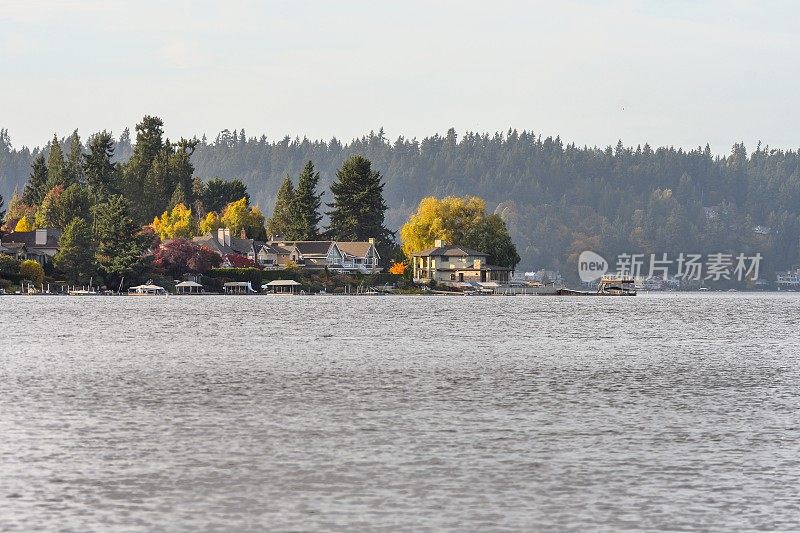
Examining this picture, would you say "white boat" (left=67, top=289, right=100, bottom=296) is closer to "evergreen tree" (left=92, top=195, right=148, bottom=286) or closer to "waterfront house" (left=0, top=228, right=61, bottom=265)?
"evergreen tree" (left=92, top=195, right=148, bottom=286)

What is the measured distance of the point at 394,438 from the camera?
3186 centimetres

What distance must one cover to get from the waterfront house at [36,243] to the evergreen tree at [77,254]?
13470 millimetres

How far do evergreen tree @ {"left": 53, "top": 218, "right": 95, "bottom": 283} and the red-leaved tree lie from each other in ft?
44.7

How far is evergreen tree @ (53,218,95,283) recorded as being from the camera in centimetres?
16138

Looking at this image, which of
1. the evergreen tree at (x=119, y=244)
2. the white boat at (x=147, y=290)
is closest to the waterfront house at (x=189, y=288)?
the white boat at (x=147, y=290)

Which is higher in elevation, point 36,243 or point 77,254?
point 36,243

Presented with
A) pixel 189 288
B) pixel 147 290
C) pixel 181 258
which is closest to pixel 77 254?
pixel 147 290

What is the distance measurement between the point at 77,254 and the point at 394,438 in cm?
13618

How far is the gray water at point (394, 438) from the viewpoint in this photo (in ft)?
75.7

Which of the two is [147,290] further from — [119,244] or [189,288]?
[189,288]

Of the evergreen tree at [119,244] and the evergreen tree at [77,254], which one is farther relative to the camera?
the evergreen tree at [119,244]

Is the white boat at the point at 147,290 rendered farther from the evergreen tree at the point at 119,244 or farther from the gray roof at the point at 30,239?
the gray roof at the point at 30,239

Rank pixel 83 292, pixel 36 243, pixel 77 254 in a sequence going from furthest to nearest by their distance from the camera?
pixel 36 243, pixel 83 292, pixel 77 254

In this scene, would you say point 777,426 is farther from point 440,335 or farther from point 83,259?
point 83,259
